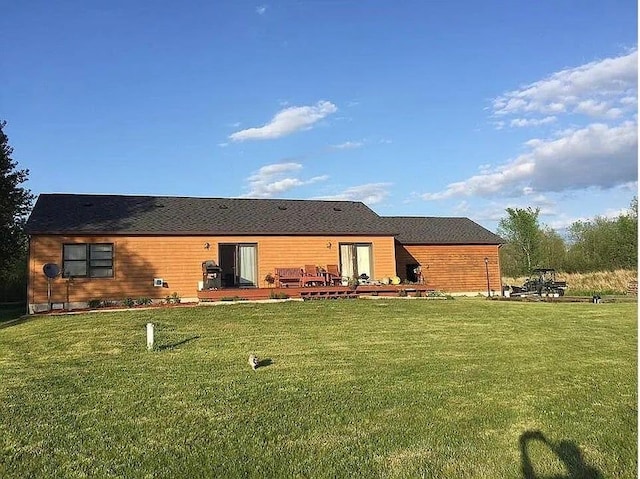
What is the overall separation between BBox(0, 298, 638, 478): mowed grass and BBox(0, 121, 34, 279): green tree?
1042 centimetres

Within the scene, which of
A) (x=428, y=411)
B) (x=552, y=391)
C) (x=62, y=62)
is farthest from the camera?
(x=62, y=62)

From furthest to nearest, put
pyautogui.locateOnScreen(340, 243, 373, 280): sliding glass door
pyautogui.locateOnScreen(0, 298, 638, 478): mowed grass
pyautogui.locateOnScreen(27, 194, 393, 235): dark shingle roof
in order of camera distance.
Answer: pyautogui.locateOnScreen(340, 243, 373, 280): sliding glass door < pyautogui.locateOnScreen(27, 194, 393, 235): dark shingle roof < pyautogui.locateOnScreen(0, 298, 638, 478): mowed grass

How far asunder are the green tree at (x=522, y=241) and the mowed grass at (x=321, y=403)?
31.0 meters

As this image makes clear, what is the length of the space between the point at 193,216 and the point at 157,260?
272 cm

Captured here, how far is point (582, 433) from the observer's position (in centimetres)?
518

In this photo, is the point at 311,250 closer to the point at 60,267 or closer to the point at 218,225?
the point at 218,225

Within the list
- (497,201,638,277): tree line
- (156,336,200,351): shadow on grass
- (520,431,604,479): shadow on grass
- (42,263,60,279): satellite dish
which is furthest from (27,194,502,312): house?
(497,201,638,277): tree line

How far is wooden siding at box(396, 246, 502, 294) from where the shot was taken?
2502 centimetres

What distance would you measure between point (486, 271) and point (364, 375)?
19731mm

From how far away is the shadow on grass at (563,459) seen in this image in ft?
14.1

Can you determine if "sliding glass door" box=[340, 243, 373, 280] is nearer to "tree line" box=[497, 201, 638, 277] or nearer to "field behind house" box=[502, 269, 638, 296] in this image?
"field behind house" box=[502, 269, 638, 296]

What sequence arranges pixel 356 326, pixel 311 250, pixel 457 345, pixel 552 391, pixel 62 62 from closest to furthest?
pixel 552 391
pixel 457 345
pixel 356 326
pixel 62 62
pixel 311 250

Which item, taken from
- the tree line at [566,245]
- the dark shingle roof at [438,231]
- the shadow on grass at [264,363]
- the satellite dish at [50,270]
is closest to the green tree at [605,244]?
the tree line at [566,245]

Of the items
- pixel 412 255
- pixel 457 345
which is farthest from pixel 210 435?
pixel 412 255
